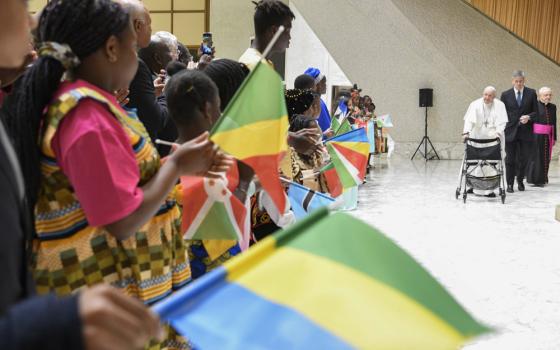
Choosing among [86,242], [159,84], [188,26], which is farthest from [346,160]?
[188,26]

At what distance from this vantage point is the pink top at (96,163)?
122cm

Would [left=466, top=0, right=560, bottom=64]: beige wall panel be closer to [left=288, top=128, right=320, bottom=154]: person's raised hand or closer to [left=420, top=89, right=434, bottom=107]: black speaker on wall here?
[left=420, top=89, right=434, bottom=107]: black speaker on wall

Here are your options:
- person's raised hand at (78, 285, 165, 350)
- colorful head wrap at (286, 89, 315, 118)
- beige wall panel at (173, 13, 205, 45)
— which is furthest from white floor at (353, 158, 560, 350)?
beige wall panel at (173, 13, 205, 45)

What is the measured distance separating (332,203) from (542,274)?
2197 mm

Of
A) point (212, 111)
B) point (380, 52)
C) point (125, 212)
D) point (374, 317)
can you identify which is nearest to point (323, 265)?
point (374, 317)

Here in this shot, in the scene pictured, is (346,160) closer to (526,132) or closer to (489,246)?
(489,246)

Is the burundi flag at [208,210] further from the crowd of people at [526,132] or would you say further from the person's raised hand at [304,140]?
the crowd of people at [526,132]

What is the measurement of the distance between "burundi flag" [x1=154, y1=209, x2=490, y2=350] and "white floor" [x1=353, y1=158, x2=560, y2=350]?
2.38 feet

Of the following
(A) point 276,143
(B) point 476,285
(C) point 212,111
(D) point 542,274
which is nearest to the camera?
(A) point 276,143

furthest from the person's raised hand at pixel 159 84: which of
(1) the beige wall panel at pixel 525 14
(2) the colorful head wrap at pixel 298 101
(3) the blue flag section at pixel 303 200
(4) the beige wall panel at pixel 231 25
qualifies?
(4) the beige wall panel at pixel 231 25

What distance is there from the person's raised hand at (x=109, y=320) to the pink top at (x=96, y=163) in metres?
0.55

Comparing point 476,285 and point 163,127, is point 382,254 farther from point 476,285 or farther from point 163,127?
point 476,285

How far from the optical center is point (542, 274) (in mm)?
4395

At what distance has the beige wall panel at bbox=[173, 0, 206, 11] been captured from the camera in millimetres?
14508
